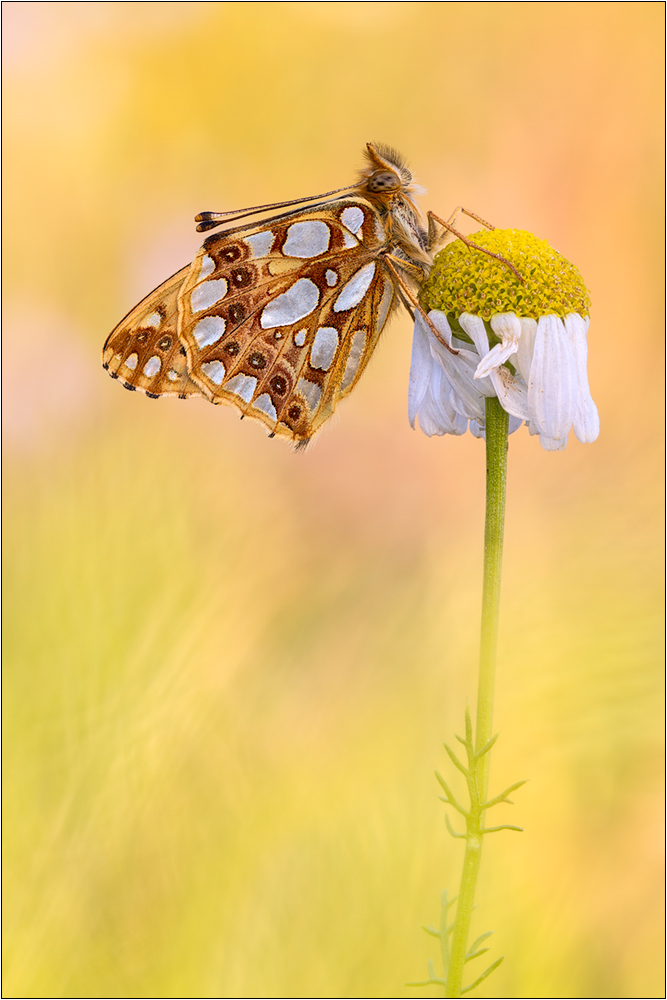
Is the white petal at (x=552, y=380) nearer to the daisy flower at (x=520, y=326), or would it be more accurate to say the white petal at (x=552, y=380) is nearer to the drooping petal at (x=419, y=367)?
the daisy flower at (x=520, y=326)

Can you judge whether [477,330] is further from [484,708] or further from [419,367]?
[484,708]

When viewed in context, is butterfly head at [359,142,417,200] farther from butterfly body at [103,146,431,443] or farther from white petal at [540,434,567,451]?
white petal at [540,434,567,451]

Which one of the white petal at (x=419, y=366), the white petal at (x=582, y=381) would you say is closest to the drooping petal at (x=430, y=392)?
the white petal at (x=419, y=366)

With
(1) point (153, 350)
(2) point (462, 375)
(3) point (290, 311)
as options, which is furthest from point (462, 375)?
(1) point (153, 350)

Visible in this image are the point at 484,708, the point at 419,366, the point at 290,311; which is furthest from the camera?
the point at 290,311

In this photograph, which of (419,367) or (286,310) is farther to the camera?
(286,310)

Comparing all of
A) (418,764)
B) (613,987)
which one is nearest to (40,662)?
(418,764)
